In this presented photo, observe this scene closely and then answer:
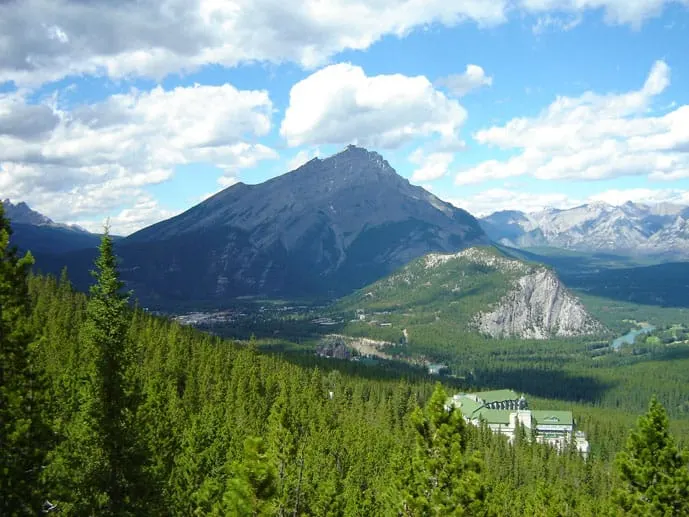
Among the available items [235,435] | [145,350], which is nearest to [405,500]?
[235,435]

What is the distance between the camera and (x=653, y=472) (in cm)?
3638

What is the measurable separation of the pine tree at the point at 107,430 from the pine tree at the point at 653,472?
99.6 ft

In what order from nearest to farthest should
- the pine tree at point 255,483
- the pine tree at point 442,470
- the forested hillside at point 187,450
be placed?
the forested hillside at point 187,450, the pine tree at point 255,483, the pine tree at point 442,470

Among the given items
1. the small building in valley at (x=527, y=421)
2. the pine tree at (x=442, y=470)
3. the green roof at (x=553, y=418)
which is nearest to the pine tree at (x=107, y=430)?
the pine tree at (x=442, y=470)

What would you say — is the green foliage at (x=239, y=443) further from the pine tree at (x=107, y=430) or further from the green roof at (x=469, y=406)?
the green roof at (x=469, y=406)

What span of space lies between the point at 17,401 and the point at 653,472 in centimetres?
3625

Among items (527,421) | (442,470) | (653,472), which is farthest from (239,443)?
(527,421)

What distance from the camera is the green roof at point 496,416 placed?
597 feet

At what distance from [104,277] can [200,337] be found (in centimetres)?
12537

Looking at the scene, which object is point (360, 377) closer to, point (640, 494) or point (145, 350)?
point (145, 350)

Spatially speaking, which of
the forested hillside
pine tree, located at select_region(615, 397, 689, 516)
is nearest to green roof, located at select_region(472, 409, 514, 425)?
the forested hillside

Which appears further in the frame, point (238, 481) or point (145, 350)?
point (145, 350)

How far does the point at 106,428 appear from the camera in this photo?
3641 centimetres

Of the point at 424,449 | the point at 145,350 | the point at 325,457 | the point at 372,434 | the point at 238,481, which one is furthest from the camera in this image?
the point at 145,350
